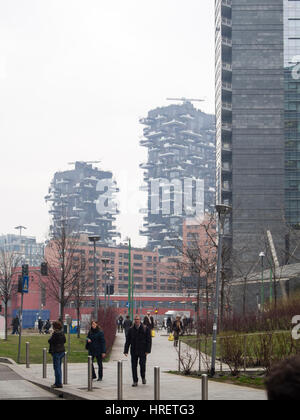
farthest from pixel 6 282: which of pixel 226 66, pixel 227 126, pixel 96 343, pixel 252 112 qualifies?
pixel 226 66

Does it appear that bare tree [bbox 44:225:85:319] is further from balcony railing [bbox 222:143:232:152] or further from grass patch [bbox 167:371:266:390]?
balcony railing [bbox 222:143:232:152]

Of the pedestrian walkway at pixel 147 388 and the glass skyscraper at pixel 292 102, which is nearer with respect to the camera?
the pedestrian walkway at pixel 147 388

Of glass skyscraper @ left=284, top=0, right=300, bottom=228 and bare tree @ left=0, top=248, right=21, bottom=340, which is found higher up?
glass skyscraper @ left=284, top=0, right=300, bottom=228

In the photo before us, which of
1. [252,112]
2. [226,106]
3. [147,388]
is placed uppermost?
[226,106]

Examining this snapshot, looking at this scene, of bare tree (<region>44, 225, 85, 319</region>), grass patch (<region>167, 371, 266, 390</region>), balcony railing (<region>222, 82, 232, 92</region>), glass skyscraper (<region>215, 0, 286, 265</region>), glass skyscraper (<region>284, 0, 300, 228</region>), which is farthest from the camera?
glass skyscraper (<region>284, 0, 300, 228</region>)

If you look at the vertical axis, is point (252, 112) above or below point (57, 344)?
above

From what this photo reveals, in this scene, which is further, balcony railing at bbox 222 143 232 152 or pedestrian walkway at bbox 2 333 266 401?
balcony railing at bbox 222 143 232 152

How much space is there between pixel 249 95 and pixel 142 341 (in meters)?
101

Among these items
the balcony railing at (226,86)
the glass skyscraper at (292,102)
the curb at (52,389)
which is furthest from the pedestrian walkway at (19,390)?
the glass skyscraper at (292,102)

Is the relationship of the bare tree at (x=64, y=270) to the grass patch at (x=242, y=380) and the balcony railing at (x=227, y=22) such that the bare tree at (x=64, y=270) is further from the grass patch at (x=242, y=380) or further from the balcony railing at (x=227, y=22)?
the balcony railing at (x=227, y=22)

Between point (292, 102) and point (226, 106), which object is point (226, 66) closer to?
point (226, 106)

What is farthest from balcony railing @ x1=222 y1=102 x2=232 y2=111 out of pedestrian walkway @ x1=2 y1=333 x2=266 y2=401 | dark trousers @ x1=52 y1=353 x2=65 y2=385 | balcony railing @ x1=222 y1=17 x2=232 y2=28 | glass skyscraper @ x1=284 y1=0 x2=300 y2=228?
dark trousers @ x1=52 y1=353 x2=65 y2=385

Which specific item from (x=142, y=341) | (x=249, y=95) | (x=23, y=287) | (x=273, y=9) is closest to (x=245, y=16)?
(x=273, y=9)

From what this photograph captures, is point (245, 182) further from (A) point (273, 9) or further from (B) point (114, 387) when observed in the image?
(B) point (114, 387)
